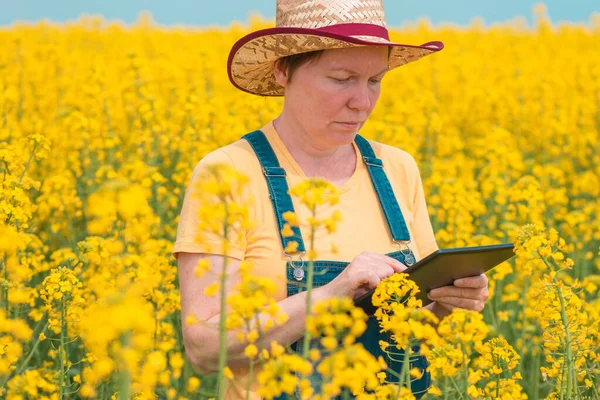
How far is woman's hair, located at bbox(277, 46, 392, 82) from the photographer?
2697mm

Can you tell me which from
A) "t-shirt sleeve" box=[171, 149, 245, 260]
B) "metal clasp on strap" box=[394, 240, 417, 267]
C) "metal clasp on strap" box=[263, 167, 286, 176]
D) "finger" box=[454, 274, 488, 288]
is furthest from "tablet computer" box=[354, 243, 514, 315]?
"metal clasp on strap" box=[263, 167, 286, 176]

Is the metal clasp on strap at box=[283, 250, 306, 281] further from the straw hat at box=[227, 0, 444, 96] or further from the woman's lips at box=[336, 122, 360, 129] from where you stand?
the straw hat at box=[227, 0, 444, 96]

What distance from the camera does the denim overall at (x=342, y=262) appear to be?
104 inches

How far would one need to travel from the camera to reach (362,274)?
7.61 feet

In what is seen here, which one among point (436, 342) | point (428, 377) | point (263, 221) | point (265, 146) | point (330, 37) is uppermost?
point (330, 37)

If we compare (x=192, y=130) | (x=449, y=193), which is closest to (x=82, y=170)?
(x=192, y=130)

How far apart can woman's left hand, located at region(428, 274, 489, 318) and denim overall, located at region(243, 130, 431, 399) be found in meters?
0.21

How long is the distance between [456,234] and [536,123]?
12.8 feet

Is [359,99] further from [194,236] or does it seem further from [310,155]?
[194,236]

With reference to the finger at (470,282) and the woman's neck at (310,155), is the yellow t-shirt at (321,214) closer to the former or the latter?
the woman's neck at (310,155)

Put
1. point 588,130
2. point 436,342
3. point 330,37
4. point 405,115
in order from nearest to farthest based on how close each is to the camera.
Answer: point 436,342, point 330,37, point 405,115, point 588,130

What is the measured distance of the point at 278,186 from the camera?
2713 millimetres

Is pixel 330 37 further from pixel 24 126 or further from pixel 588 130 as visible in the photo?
pixel 588 130

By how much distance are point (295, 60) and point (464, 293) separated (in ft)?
2.72
